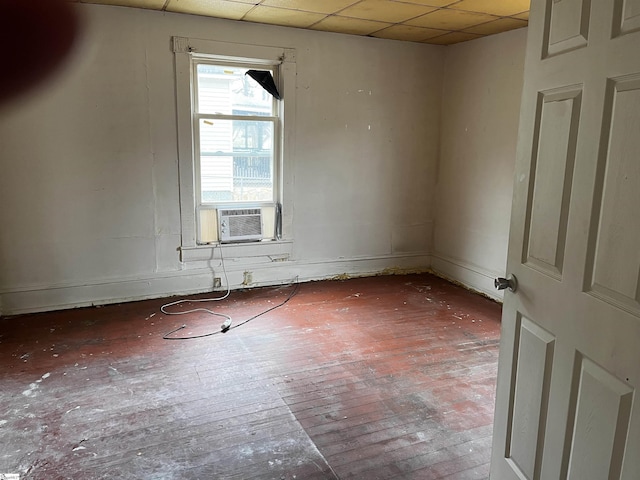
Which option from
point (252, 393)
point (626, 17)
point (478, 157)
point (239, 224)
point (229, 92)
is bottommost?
point (252, 393)

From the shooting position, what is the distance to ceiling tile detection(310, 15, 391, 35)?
13.9 ft

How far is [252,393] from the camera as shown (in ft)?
9.45

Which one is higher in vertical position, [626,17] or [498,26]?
[498,26]

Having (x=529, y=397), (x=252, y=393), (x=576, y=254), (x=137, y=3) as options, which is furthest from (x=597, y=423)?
(x=137, y=3)

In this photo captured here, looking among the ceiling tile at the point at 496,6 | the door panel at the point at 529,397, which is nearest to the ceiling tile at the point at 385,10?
the ceiling tile at the point at 496,6

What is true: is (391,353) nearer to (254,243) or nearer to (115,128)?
(254,243)

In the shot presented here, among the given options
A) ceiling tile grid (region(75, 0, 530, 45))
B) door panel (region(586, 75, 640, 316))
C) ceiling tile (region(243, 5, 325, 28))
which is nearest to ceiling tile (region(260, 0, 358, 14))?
ceiling tile grid (region(75, 0, 530, 45))

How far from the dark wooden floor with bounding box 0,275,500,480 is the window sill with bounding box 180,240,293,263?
514mm

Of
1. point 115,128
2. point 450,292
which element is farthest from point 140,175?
point 450,292

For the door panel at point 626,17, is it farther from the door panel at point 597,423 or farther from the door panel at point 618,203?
the door panel at point 597,423

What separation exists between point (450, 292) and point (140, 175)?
319cm

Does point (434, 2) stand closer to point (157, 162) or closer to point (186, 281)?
point (157, 162)

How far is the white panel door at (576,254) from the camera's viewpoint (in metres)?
1.28

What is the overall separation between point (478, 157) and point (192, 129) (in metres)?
2.81
